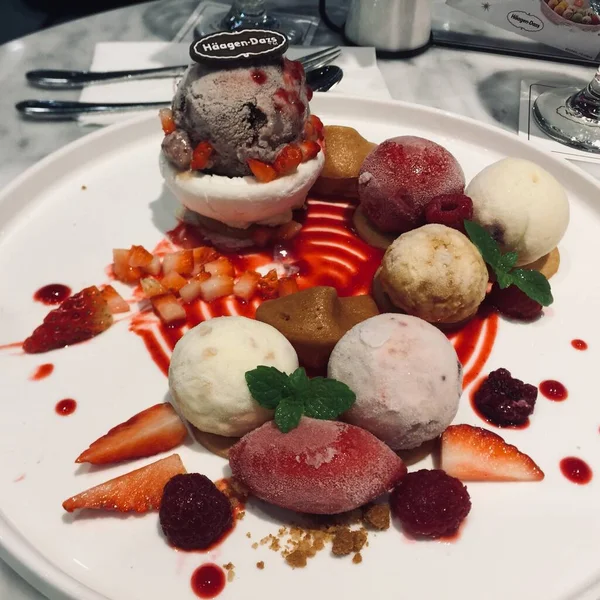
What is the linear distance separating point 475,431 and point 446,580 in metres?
0.33

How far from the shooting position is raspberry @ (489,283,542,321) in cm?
162

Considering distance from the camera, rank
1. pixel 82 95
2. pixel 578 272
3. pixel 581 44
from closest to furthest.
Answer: pixel 578 272, pixel 82 95, pixel 581 44

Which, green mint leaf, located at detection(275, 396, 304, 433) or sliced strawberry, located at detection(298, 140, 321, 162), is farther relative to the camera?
sliced strawberry, located at detection(298, 140, 321, 162)

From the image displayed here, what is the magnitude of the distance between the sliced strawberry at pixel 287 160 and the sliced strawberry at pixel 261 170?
2 centimetres

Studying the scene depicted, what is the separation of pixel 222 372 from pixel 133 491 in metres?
0.30

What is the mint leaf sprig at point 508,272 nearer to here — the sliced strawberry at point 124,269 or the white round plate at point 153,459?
the white round plate at point 153,459

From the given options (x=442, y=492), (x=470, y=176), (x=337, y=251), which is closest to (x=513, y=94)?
(x=470, y=176)

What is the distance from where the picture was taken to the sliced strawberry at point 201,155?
5.58 feet

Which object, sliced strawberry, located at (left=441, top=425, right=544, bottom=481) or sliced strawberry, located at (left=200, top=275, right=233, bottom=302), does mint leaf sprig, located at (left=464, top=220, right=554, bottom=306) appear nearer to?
sliced strawberry, located at (left=441, top=425, right=544, bottom=481)

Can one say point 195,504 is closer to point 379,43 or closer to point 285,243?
point 285,243

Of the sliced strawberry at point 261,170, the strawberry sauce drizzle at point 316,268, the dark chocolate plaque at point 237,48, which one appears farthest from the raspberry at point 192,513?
the dark chocolate plaque at point 237,48

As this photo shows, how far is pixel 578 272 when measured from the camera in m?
1.79

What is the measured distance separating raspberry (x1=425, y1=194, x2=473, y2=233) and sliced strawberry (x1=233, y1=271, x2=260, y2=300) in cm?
54

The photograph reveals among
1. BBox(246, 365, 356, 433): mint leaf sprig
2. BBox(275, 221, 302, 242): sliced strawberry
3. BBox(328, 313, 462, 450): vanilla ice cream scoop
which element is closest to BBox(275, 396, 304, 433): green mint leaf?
BBox(246, 365, 356, 433): mint leaf sprig
